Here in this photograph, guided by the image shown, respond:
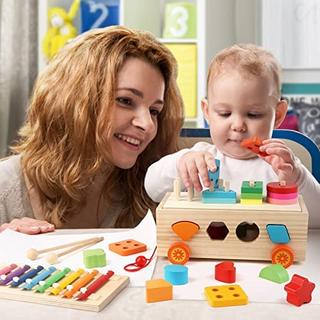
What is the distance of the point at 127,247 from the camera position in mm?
801

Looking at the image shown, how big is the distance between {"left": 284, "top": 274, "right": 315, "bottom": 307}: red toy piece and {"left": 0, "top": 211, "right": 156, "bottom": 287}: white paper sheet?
0.17m

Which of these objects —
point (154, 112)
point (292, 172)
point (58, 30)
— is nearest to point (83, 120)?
point (154, 112)

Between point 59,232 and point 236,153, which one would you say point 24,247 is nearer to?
point 59,232

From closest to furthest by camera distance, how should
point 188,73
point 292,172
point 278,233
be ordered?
1. point 278,233
2. point 292,172
3. point 188,73

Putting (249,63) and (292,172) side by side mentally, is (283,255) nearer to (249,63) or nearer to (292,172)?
(292,172)

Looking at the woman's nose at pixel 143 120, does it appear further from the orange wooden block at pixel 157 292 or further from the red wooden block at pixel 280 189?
the orange wooden block at pixel 157 292

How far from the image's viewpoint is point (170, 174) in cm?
101

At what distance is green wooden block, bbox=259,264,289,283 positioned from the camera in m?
0.68

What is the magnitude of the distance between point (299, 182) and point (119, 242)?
0.30 meters

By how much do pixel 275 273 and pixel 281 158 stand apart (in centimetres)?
20

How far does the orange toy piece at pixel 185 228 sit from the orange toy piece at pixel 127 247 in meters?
0.08

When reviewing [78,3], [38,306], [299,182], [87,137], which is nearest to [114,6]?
[78,3]

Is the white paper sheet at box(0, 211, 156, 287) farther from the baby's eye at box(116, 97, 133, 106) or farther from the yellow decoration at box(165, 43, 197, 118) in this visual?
the yellow decoration at box(165, 43, 197, 118)

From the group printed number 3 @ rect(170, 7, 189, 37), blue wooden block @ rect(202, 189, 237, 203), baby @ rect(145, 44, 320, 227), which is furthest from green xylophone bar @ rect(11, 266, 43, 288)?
printed number 3 @ rect(170, 7, 189, 37)
